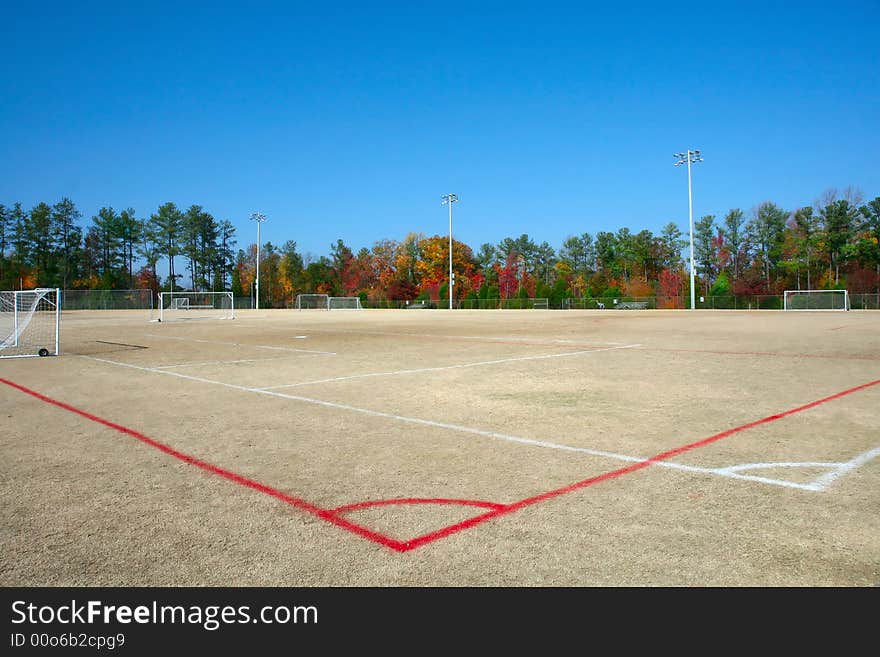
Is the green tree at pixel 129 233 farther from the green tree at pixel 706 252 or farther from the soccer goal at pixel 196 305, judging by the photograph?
the green tree at pixel 706 252

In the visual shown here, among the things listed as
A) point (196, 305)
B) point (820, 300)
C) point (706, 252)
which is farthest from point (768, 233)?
point (196, 305)

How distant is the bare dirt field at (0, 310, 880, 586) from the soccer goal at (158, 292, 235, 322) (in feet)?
144

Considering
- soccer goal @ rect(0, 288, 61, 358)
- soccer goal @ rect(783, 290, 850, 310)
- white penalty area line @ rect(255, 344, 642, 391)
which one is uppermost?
soccer goal @ rect(783, 290, 850, 310)

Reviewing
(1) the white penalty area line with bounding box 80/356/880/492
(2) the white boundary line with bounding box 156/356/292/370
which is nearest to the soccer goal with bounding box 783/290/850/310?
(2) the white boundary line with bounding box 156/356/292/370

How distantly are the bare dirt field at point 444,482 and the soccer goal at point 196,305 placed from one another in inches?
1732

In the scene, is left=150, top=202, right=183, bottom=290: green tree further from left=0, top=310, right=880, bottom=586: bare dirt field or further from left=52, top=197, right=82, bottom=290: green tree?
left=0, top=310, right=880, bottom=586: bare dirt field

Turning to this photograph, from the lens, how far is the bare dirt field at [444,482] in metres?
3.19

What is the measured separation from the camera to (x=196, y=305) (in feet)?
218

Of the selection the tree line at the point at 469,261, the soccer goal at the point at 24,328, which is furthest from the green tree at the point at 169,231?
the soccer goal at the point at 24,328

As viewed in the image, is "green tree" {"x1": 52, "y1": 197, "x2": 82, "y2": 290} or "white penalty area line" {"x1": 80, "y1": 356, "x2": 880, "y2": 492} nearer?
"white penalty area line" {"x1": 80, "y1": 356, "x2": 880, "y2": 492}

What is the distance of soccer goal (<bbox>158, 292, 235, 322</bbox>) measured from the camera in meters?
52.4
